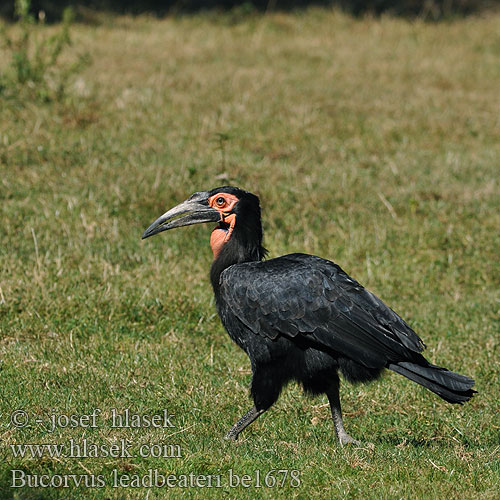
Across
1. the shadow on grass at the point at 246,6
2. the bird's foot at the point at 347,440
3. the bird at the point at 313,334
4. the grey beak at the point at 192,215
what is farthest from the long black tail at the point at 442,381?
the shadow on grass at the point at 246,6

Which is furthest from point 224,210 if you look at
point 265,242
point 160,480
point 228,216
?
point 265,242

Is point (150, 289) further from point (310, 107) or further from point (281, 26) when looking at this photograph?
point (281, 26)

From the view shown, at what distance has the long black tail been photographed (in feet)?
17.1

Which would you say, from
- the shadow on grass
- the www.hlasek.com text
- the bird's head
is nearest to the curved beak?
the bird's head

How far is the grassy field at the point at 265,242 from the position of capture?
17.0 ft

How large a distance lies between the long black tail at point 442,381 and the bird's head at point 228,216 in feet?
4.73

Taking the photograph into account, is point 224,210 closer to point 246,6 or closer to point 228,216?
point 228,216

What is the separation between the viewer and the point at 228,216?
237 inches

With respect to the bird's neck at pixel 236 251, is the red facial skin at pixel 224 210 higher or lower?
higher

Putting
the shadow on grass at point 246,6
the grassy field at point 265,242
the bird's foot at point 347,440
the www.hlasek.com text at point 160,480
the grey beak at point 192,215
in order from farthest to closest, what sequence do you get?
the shadow on grass at point 246,6
the grey beak at point 192,215
the bird's foot at point 347,440
the grassy field at point 265,242
the www.hlasek.com text at point 160,480

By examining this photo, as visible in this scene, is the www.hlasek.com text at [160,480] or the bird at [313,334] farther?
the bird at [313,334]

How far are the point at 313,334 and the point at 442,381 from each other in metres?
0.90

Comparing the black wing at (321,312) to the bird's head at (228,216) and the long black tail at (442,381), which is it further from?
the bird's head at (228,216)

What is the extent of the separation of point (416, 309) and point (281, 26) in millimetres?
11863
